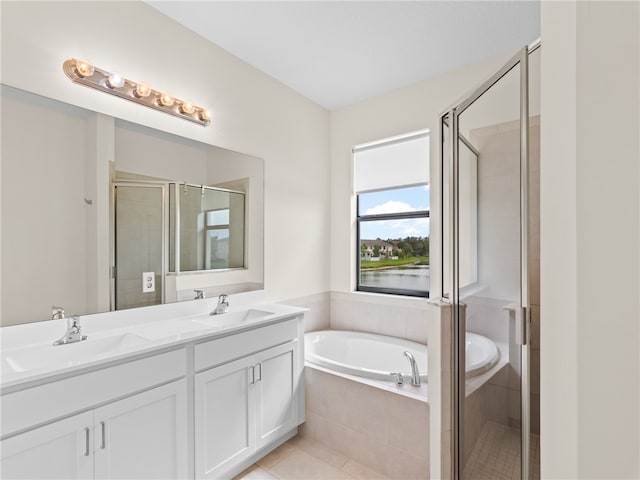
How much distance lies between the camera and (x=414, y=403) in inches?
69.8

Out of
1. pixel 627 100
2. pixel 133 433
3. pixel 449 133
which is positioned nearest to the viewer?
pixel 627 100

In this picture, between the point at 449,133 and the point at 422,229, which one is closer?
the point at 449,133

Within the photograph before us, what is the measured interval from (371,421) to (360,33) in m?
2.43

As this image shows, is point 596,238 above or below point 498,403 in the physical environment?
above

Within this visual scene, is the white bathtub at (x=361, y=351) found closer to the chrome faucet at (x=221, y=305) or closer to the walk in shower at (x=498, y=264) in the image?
the chrome faucet at (x=221, y=305)

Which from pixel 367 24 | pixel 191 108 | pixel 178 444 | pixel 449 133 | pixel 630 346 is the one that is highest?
pixel 367 24

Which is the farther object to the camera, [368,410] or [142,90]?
[368,410]

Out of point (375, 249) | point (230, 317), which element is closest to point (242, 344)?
point (230, 317)

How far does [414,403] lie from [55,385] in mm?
1620

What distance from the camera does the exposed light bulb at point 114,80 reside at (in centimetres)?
168

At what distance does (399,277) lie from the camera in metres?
3.01

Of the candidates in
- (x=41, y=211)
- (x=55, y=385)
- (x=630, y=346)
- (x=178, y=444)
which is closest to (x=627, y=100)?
(x=630, y=346)

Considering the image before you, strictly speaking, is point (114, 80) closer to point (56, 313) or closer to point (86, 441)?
point (56, 313)

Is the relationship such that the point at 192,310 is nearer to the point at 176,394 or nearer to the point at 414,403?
the point at 176,394
